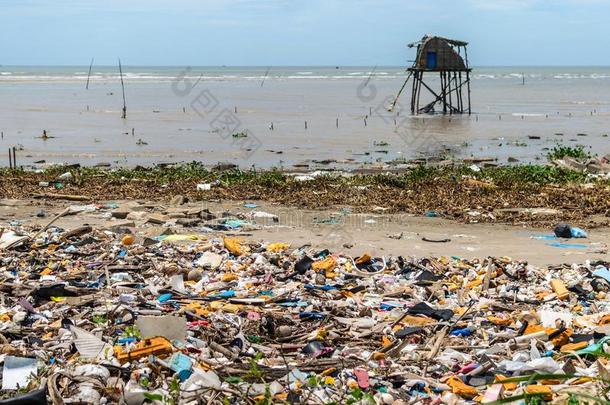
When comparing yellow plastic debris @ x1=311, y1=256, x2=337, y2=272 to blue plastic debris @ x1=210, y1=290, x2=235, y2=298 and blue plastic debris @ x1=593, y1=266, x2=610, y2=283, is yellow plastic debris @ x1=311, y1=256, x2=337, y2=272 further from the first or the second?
blue plastic debris @ x1=593, y1=266, x2=610, y2=283

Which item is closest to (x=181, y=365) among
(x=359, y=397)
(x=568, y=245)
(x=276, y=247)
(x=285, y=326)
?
(x=285, y=326)

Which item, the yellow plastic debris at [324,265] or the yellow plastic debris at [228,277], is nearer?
the yellow plastic debris at [228,277]

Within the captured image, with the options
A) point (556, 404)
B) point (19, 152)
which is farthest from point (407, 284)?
point (19, 152)

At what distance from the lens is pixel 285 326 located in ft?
19.2

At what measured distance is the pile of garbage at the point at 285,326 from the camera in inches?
182

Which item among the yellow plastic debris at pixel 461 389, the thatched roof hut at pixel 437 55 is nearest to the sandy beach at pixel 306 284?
the yellow plastic debris at pixel 461 389

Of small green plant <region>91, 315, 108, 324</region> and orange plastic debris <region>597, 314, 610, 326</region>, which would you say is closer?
small green plant <region>91, 315, 108, 324</region>

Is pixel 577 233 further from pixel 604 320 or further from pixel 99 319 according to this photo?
pixel 99 319

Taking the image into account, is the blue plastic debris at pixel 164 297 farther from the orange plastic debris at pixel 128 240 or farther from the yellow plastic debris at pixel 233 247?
the orange plastic debris at pixel 128 240

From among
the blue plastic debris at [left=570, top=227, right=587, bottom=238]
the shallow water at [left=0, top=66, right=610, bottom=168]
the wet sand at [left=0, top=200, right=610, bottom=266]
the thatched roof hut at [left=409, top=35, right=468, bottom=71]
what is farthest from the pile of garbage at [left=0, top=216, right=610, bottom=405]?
the thatched roof hut at [left=409, top=35, right=468, bottom=71]

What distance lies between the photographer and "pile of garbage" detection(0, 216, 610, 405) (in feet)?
15.2

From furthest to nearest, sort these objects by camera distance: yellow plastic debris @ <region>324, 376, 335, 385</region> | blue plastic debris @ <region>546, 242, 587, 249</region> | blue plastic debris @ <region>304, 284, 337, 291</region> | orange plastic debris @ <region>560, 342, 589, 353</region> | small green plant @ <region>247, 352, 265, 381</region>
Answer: blue plastic debris @ <region>546, 242, 587, 249</region> < blue plastic debris @ <region>304, 284, 337, 291</region> < orange plastic debris @ <region>560, 342, 589, 353</region> < yellow plastic debris @ <region>324, 376, 335, 385</region> < small green plant @ <region>247, 352, 265, 381</region>

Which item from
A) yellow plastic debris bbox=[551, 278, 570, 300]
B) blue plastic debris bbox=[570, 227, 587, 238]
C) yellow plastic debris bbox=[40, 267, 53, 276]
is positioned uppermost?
yellow plastic debris bbox=[40, 267, 53, 276]

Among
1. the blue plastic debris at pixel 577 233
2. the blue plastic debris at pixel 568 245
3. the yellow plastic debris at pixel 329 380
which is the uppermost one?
the yellow plastic debris at pixel 329 380
